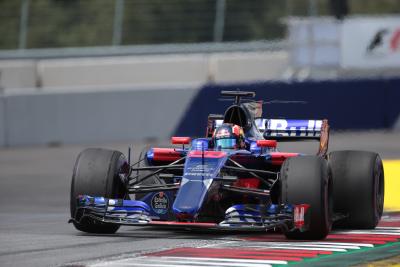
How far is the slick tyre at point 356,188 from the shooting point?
1230cm

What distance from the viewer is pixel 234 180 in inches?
450

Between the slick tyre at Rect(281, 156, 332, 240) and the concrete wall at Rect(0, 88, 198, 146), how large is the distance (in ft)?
49.2

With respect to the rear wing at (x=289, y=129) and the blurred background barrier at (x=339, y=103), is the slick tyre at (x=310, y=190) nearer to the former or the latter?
the rear wing at (x=289, y=129)

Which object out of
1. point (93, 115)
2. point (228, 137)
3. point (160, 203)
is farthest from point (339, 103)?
point (160, 203)

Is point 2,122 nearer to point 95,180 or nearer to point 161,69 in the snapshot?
point 161,69

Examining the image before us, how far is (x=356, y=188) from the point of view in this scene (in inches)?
485

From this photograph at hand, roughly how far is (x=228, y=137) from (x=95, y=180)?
1.49 meters

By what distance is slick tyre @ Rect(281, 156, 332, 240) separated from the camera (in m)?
11.0

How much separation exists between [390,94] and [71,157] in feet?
24.3

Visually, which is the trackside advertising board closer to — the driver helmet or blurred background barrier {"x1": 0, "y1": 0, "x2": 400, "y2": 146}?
blurred background barrier {"x1": 0, "y1": 0, "x2": 400, "y2": 146}

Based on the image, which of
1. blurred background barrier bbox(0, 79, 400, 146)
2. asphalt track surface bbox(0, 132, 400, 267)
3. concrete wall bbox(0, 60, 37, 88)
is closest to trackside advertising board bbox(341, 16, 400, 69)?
blurred background barrier bbox(0, 79, 400, 146)

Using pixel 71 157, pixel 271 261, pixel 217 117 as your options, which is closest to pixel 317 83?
pixel 71 157

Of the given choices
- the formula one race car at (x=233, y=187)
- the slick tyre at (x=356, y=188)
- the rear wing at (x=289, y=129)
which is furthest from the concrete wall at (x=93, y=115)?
the slick tyre at (x=356, y=188)

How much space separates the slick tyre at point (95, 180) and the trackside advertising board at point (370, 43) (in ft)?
58.3
